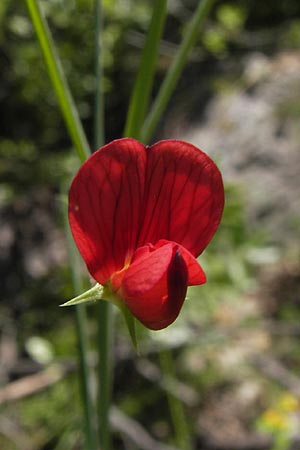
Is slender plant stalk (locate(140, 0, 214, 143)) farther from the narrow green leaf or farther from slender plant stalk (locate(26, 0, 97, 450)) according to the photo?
the narrow green leaf

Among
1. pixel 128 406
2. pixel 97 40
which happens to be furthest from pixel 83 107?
pixel 97 40

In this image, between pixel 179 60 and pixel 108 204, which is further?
pixel 179 60

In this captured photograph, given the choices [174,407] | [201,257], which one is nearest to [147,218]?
[201,257]

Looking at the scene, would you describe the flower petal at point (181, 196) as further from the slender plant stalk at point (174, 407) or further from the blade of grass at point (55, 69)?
the slender plant stalk at point (174, 407)

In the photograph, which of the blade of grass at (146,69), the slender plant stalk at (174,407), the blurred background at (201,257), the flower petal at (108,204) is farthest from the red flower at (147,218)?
the slender plant stalk at (174,407)

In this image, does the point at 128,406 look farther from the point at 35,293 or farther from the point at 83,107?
the point at 83,107

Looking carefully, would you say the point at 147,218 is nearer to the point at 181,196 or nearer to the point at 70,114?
the point at 181,196
